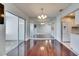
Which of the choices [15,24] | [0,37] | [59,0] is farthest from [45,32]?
[59,0]

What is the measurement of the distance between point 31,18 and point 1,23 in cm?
1043

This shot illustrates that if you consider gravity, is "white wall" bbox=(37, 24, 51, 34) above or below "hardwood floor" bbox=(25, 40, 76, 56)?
above

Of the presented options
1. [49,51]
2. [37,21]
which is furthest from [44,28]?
[49,51]

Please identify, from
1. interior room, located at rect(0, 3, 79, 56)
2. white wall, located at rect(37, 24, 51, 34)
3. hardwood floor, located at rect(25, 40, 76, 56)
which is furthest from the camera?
white wall, located at rect(37, 24, 51, 34)

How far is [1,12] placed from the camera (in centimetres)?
456

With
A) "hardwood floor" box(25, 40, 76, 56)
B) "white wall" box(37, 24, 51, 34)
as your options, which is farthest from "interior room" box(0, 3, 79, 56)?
"white wall" box(37, 24, 51, 34)

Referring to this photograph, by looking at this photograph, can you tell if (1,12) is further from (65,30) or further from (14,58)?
(65,30)

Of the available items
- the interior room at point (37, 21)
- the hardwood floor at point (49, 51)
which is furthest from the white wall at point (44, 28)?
the hardwood floor at point (49, 51)

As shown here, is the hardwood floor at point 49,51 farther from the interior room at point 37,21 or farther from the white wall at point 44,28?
the white wall at point 44,28

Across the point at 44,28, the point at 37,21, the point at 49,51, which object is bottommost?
the point at 49,51

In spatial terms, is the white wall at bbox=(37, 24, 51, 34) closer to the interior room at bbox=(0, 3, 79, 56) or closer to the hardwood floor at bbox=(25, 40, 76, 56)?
the interior room at bbox=(0, 3, 79, 56)

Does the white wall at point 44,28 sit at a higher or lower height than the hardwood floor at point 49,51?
higher

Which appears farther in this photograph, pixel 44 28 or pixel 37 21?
pixel 44 28

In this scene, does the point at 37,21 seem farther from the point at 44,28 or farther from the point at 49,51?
the point at 49,51
